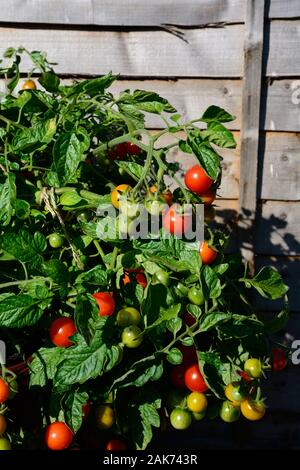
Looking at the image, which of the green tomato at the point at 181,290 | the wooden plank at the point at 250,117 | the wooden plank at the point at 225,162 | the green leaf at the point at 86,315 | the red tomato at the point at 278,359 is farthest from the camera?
the wooden plank at the point at 225,162

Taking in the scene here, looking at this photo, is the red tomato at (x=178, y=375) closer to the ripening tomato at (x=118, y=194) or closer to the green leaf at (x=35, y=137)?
the ripening tomato at (x=118, y=194)

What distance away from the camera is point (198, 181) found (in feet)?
3.64

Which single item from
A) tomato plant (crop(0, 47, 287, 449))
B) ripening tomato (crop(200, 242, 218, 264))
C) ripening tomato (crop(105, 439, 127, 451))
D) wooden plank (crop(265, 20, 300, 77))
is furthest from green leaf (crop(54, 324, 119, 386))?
wooden plank (crop(265, 20, 300, 77))

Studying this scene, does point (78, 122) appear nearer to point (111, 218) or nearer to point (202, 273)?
point (111, 218)

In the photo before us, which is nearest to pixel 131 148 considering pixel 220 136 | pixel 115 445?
pixel 220 136

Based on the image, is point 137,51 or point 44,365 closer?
point 44,365

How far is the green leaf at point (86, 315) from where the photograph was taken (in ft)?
3.22

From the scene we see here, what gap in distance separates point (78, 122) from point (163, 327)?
16.0 inches

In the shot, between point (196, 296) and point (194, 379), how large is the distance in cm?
17

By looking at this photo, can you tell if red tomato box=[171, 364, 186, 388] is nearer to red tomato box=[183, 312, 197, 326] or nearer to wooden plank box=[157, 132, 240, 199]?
red tomato box=[183, 312, 197, 326]

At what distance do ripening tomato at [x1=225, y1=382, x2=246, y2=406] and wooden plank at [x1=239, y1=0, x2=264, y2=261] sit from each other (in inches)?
29.1

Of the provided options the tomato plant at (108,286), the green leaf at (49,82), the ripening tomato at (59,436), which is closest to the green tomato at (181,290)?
the tomato plant at (108,286)

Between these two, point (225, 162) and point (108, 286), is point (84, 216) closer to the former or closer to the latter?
point (108, 286)

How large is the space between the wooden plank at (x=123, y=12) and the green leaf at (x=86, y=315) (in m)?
0.99
